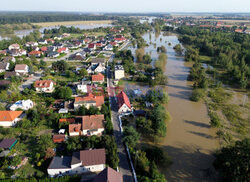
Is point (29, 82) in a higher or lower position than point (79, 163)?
higher

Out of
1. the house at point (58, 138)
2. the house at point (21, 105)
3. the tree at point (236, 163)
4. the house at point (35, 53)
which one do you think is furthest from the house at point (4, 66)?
the tree at point (236, 163)

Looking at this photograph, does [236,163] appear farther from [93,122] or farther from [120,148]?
[93,122]

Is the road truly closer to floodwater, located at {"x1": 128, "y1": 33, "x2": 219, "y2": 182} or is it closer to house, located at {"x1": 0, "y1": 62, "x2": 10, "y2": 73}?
floodwater, located at {"x1": 128, "y1": 33, "x2": 219, "y2": 182}

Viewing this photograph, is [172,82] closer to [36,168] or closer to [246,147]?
[246,147]

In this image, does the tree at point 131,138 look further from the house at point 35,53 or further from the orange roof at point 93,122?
the house at point 35,53

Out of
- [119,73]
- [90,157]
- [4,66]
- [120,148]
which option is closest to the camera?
[90,157]

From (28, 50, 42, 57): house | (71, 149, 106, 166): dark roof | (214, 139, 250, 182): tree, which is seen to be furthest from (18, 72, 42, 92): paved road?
(214, 139, 250, 182): tree

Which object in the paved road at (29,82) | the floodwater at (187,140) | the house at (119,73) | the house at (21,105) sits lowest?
the floodwater at (187,140)

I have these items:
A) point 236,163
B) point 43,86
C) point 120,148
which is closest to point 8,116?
point 43,86
